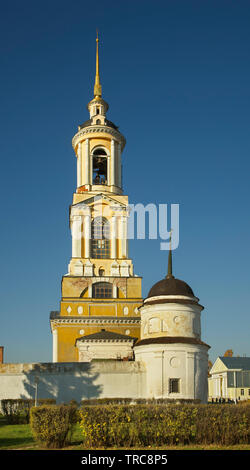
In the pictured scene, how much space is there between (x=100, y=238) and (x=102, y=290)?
4762 millimetres

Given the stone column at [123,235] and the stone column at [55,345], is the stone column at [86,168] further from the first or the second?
the stone column at [55,345]

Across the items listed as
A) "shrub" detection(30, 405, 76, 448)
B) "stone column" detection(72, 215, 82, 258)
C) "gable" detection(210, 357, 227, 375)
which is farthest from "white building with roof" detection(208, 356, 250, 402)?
"shrub" detection(30, 405, 76, 448)

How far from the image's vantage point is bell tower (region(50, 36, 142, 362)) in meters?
42.3

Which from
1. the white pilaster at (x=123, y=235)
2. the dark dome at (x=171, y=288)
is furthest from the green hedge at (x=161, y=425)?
the white pilaster at (x=123, y=235)

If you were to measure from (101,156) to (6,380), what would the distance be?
23.3 m

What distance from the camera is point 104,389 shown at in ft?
110

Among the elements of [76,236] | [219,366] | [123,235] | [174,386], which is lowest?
[174,386]

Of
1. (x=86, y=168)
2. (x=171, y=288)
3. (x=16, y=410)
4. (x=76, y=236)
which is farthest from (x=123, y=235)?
(x=16, y=410)

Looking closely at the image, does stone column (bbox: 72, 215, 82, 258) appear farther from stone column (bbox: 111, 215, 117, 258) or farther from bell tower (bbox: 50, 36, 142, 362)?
stone column (bbox: 111, 215, 117, 258)

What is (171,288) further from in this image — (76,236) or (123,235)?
(76,236)

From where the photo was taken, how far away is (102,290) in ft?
150

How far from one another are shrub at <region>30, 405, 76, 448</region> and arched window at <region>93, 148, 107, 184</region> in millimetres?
35033
